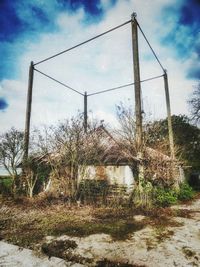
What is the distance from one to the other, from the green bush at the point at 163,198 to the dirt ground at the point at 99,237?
98 centimetres

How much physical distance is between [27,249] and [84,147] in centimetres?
641

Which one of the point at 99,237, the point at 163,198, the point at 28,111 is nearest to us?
the point at 99,237

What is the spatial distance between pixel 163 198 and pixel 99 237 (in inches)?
226

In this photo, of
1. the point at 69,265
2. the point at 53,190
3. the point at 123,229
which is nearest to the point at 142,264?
the point at 69,265

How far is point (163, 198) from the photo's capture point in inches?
444

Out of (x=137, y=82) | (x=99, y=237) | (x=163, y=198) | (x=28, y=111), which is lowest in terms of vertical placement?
(x=99, y=237)

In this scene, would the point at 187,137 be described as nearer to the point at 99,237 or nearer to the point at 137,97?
the point at 137,97

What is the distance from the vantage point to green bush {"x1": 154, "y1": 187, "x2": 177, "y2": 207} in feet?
36.2

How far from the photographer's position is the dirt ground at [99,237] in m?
5.03

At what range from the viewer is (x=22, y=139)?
14062 millimetres

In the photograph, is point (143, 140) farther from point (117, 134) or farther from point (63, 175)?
point (63, 175)

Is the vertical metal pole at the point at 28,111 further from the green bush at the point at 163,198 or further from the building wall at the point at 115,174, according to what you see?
the green bush at the point at 163,198

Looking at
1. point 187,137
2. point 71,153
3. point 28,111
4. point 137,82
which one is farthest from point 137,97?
point 187,137

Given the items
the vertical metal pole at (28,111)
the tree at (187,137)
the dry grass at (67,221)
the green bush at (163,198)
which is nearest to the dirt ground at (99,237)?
the dry grass at (67,221)
